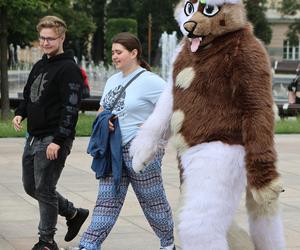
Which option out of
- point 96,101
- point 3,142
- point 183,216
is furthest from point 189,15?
point 96,101

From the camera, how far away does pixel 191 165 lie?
4852 millimetres

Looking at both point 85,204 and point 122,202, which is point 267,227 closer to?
point 122,202

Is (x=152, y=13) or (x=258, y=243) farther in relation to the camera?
(x=152, y=13)

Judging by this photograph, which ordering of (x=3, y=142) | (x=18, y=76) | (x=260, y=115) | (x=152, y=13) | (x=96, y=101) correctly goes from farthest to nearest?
(x=152, y=13) < (x=18, y=76) < (x=96, y=101) < (x=3, y=142) < (x=260, y=115)

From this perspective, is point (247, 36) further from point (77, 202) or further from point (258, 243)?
point (77, 202)

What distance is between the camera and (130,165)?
573 centimetres

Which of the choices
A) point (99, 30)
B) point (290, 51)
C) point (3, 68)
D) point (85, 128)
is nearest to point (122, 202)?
point (85, 128)

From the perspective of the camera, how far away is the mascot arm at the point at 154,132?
17.2 ft

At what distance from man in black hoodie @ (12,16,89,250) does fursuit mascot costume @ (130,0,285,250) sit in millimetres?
1139

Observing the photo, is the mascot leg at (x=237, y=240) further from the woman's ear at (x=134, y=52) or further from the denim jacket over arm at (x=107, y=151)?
the woman's ear at (x=134, y=52)

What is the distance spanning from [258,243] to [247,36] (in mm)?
1306

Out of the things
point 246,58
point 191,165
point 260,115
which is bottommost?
point 191,165

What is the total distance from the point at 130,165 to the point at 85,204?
281 centimetres

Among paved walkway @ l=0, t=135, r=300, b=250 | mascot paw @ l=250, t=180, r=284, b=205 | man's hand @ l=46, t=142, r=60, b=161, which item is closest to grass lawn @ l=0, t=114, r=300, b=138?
paved walkway @ l=0, t=135, r=300, b=250
